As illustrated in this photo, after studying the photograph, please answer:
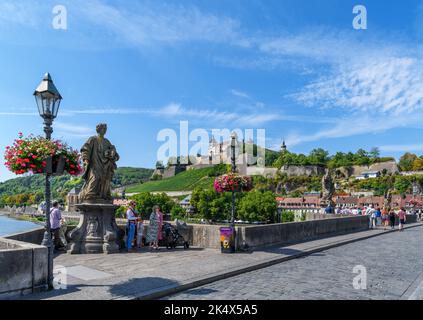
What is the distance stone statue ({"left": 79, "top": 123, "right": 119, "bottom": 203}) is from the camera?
12.2 metres

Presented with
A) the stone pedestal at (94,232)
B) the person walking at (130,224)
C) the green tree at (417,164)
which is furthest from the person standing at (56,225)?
the green tree at (417,164)

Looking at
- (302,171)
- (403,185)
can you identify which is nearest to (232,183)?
(403,185)

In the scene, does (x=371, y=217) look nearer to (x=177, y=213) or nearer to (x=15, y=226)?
(x=177, y=213)

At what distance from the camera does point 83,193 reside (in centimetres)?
1223

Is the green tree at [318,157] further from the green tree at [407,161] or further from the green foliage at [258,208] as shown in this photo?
the green foliage at [258,208]

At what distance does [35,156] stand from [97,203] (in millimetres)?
5017

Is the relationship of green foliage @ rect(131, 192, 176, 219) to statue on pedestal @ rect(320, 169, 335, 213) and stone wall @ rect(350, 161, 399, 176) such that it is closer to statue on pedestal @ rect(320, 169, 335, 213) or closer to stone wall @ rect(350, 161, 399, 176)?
statue on pedestal @ rect(320, 169, 335, 213)

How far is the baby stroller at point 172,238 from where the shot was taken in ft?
43.2

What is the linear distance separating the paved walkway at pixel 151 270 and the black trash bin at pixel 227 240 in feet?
0.95

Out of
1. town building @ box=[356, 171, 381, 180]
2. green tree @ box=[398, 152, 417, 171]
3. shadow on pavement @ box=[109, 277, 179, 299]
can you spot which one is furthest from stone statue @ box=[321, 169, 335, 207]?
green tree @ box=[398, 152, 417, 171]

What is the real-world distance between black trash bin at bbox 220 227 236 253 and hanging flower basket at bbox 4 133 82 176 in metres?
5.88

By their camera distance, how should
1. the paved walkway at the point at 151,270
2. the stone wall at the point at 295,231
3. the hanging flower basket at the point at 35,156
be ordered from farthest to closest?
the stone wall at the point at 295,231 < the hanging flower basket at the point at 35,156 < the paved walkway at the point at 151,270

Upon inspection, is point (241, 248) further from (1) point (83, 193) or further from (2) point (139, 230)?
(1) point (83, 193)
